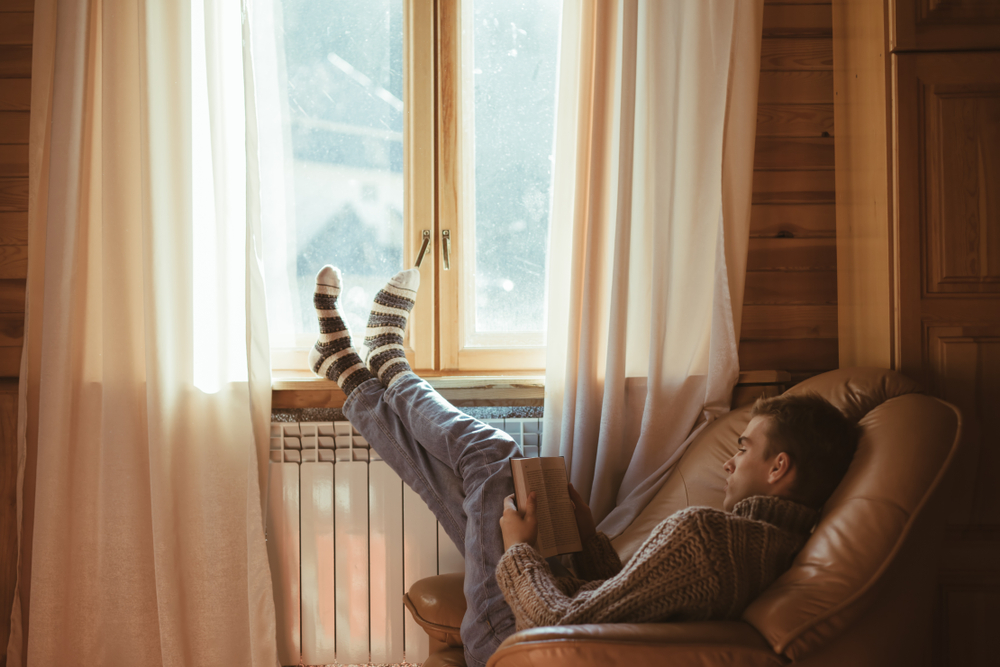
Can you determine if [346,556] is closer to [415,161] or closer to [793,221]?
[415,161]

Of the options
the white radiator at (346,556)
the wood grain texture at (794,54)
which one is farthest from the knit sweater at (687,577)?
the wood grain texture at (794,54)

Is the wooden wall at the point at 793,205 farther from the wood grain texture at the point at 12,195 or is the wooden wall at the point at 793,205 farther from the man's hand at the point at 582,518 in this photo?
the wood grain texture at the point at 12,195

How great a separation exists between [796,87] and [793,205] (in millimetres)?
335

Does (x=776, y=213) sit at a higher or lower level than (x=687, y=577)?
higher

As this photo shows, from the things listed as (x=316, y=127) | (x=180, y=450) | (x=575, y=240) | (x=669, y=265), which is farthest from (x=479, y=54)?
(x=180, y=450)

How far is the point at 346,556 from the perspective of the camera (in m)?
1.79

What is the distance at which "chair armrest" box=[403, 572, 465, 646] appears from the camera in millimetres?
1424

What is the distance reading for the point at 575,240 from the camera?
5.84ft

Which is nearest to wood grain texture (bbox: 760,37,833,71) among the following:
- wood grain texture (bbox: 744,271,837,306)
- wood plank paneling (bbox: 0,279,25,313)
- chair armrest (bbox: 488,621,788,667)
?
wood grain texture (bbox: 744,271,837,306)

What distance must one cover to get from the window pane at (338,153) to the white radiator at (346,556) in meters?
0.43

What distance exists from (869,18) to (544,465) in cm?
133

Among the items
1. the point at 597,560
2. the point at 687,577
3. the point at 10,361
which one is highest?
the point at 10,361

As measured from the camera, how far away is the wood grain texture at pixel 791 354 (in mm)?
1878

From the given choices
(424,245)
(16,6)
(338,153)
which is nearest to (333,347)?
(424,245)
